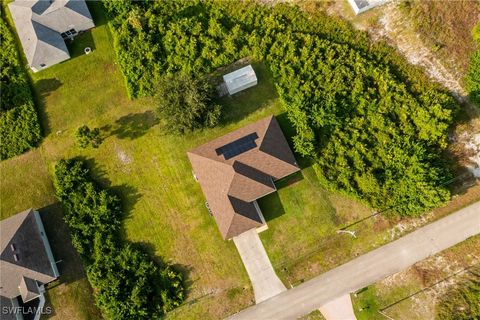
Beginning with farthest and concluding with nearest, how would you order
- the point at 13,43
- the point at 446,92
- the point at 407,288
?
the point at 13,43 < the point at 446,92 < the point at 407,288

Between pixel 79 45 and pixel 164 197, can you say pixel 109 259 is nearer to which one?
pixel 164 197

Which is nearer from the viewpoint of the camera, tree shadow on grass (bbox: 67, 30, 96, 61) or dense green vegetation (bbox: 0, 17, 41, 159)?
dense green vegetation (bbox: 0, 17, 41, 159)

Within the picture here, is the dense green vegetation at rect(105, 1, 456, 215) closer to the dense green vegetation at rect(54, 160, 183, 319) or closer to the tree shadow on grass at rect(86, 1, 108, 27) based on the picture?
the tree shadow on grass at rect(86, 1, 108, 27)

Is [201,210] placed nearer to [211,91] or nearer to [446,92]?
[211,91]

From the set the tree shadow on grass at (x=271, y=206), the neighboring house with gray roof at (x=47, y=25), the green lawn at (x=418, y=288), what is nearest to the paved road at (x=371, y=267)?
the green lawn at (x=418, y=288)


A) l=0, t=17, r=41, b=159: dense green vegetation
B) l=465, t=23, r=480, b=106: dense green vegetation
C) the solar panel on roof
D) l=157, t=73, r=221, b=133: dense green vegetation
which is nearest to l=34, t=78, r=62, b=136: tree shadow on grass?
l=0, t=17, r=41, b=159: dense green vegetation

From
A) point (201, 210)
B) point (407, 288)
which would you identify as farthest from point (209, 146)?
point (407, 288)
